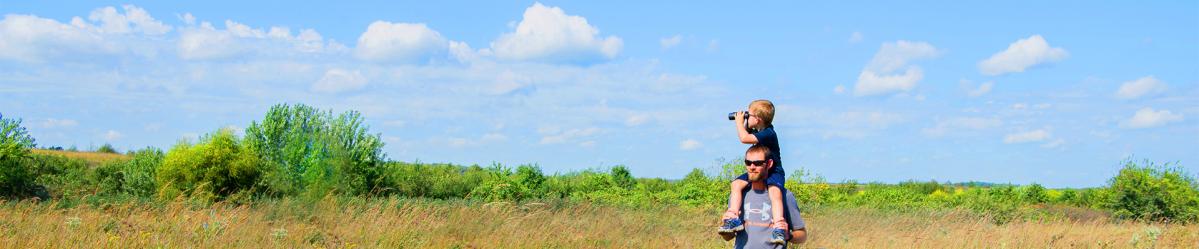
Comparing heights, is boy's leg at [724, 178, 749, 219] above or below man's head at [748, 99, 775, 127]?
below

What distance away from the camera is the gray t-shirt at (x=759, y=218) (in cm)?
507

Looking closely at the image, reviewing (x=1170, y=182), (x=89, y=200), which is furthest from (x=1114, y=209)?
(x=89, y=200)

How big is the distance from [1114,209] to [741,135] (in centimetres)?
1906

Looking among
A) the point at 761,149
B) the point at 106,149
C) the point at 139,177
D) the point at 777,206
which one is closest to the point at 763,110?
the point at 761,149

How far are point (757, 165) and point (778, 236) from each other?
399 millimetres

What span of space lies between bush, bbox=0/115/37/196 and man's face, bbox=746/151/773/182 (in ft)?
57.4

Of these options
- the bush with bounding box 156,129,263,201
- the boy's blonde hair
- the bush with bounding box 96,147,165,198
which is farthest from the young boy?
the bush with bounding box 96,147,165,198

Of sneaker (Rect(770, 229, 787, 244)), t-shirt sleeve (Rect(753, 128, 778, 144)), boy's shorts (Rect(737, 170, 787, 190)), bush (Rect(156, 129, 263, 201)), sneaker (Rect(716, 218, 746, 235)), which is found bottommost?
sneaker (Rect(770, 229, 787, 244))

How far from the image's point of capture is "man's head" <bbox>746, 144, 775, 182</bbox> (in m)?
5.03

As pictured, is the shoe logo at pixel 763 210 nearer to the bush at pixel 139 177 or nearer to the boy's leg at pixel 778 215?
the boy's leg at pixel 778 215

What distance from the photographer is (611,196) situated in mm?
21281

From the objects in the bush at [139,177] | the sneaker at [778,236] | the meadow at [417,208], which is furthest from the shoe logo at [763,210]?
the bush at [139,177]

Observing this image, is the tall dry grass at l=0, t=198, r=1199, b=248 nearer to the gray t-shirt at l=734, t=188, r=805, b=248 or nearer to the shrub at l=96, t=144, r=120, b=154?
the gray t-shirt at l=734, t=188, r=805, b=248

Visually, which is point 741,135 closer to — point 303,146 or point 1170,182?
point 303,146
